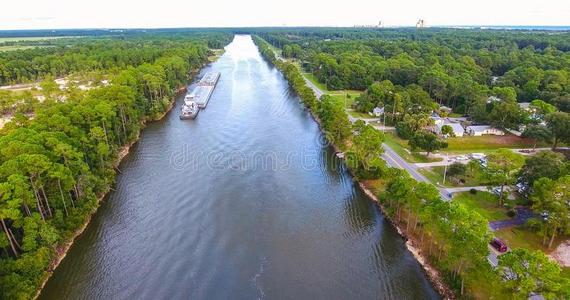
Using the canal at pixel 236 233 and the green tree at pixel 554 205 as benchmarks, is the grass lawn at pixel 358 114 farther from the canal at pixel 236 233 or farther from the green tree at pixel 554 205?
the green tree at pixel 554 205

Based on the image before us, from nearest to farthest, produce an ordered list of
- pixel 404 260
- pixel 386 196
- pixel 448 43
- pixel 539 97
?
pixel 404 260 < pixel 386 196 < pixel 539 97 < pixel 448 43

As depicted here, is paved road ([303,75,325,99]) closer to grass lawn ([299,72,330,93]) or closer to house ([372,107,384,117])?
grass lawn ([299,72,330,93])

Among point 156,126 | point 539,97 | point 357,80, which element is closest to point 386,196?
point 156,126

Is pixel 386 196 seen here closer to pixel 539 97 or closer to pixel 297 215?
pixel 297 215

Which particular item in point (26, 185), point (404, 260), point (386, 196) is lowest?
point (404, 260)

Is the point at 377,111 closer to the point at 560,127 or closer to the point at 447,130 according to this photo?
the point at 447,130

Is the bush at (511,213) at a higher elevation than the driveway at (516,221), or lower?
higher

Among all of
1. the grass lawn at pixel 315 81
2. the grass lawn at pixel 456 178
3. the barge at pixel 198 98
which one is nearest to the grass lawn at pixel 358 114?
the grass lawn at pixel 315 81

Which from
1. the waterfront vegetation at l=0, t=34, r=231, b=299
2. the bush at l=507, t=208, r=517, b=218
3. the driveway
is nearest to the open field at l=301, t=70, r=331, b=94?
the waterfront vegetation at l=0, t=34, r=231, b=299
